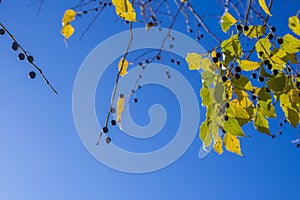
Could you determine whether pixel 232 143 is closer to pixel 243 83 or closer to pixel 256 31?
pixel 243 83

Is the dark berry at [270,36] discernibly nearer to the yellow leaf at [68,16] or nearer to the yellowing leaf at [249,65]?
the yellowing leaf at [249,65]

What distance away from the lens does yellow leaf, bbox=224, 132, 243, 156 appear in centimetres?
82

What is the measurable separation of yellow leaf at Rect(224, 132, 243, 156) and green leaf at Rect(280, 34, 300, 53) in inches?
Answer: 7.4

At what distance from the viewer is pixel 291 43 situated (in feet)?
2.49

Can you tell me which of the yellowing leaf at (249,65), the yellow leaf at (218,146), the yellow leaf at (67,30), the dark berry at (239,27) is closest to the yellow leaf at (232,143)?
the yellow leaf at (218,146)

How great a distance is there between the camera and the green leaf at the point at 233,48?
806 mm

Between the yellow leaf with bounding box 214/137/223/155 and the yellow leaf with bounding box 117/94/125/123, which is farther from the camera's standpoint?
the yellow leaf with bounding box 117/94/125/123

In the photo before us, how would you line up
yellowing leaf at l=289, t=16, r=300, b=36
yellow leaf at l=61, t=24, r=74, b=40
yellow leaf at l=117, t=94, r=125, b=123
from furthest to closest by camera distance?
yellow leaf at l=117, t=94, r=125, b=123
yellow leaf at l=61, t=24, r=74, b=40
yellowing leaf at l=289, t=16, r=300, b=36

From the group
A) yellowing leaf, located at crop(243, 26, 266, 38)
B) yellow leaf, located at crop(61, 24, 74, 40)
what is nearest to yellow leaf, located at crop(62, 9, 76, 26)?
yellow leaf, located at crop(61, 24, 74, 40)

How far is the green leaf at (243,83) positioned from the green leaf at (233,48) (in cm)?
4

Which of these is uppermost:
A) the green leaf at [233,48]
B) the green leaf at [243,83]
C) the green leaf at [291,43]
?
the green leaf at [233,48]

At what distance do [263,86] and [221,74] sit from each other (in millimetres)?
86

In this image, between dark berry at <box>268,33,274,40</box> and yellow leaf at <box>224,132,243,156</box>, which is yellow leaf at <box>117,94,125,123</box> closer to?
yellow leaf at <box>224,132,243,156</box>

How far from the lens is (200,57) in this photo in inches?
33.1
